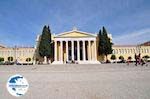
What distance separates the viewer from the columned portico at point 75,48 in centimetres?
7381

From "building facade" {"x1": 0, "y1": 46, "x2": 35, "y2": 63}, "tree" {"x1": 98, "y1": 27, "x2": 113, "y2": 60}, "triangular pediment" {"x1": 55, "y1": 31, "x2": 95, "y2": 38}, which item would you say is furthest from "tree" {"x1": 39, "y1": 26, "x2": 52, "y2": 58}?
"building facade" {"x1": 0, "y1": 46, "x2": 35, "y2": 63}

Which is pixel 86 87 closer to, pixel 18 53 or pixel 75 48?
pixel 75 48

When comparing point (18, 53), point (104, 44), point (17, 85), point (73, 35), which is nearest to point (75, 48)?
point (73, 35)

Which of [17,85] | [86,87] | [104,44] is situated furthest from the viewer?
[104,44]

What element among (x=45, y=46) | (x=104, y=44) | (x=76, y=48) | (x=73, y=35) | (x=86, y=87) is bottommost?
(x=86, y=87)

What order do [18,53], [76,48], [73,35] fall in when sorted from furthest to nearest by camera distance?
[18,53]
[76,48]
[73,35]

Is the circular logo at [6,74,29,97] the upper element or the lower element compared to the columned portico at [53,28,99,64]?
lower

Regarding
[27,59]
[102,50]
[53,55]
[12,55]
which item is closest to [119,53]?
[102,50]

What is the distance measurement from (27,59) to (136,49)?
49.4 m

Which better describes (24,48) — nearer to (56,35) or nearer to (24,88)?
(56,35)

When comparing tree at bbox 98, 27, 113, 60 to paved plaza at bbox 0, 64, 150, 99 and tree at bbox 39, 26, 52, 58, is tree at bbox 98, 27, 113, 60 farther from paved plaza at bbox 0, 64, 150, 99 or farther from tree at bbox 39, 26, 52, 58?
paved plaza at bbox 0, 64, 150, 99

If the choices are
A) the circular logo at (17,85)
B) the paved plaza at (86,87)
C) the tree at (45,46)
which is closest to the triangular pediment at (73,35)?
the tree at (45,46)

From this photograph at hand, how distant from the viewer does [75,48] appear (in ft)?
254

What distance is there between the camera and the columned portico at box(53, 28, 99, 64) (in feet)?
242
